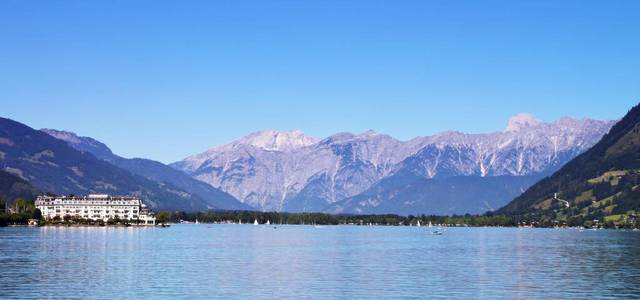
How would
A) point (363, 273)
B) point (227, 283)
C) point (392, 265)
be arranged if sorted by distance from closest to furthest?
point (227, 283), point (363, 273), point (392, 265)

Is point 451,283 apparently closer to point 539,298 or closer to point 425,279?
point 425,279

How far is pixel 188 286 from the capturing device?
308ft

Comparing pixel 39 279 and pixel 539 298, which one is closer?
pixel 539 298

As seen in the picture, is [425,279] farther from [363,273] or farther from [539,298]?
[539,298]

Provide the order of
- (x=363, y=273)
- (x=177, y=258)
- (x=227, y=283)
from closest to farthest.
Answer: (x=227, y=283)
(x=363, y=273)
(x=177, y=258)

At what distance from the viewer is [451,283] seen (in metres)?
100

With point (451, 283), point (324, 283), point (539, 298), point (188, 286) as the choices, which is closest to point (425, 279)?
point (451, 283)

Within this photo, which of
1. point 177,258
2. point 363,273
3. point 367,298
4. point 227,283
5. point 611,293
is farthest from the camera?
point 177,258

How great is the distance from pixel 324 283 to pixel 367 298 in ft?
49.3

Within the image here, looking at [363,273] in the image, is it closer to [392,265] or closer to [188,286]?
[392,265]

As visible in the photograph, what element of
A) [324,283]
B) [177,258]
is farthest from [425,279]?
→ [177,258]

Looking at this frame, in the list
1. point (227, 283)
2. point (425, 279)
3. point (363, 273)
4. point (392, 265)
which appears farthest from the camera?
point (392, 265)

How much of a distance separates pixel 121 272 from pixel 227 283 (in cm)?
1903

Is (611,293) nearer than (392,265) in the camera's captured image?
Yes
